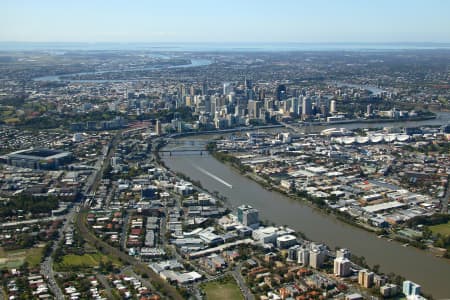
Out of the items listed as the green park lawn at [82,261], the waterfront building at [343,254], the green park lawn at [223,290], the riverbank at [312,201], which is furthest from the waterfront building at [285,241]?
the green park lawn at [82,261]

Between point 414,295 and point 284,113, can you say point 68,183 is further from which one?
point 284,113

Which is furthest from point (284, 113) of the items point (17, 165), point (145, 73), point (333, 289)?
point (145, 73)

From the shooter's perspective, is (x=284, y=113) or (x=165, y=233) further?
(x=284, y=113)

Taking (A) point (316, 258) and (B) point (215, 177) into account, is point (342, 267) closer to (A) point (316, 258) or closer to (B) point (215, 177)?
(A) point (316, 258)

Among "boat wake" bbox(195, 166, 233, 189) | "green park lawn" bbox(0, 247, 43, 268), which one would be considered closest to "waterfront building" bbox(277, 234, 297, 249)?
"green park lawn" bbox(0, 247, 43, 268)

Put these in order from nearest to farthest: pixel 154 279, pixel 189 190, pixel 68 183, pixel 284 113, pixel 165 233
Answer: pixel 154 279
pixel 165 233
pixel 189 190
pixel 68 183
pixel 284 113

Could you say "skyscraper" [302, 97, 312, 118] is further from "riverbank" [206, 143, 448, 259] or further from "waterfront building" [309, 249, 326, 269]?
"waterfront building" [309, 249, 326, 269]

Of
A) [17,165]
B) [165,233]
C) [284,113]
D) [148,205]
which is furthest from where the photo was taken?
[284,113]
